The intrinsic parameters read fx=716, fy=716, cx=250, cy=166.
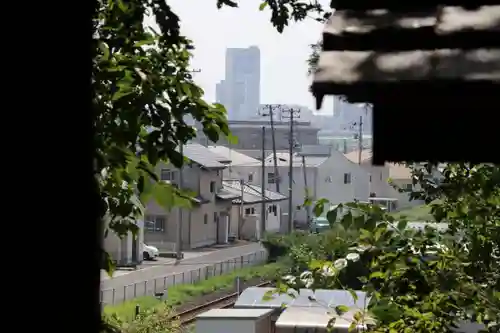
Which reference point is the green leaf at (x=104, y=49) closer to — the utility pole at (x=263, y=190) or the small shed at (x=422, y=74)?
the small shed at (x=422, y=74)

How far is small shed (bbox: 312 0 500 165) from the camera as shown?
0.48 metres

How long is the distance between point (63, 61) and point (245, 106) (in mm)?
7489

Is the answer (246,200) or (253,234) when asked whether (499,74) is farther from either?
(253,234)

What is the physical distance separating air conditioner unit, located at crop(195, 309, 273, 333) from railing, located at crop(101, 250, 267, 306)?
60.8 inches

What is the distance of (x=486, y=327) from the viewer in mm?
1283

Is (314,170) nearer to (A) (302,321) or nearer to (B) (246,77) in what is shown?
(B) (246,77)

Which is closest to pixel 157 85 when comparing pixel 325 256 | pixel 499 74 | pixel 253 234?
pixel 325 256

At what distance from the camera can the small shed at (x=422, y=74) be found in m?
0.48

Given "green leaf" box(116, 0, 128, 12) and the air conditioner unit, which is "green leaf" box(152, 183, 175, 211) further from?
the air conditioner unit

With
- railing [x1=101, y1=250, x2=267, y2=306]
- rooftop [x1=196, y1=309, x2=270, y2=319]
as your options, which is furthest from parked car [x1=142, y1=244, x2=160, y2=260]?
rooftop [x1=196, y1=309, x2=270, y2=319]

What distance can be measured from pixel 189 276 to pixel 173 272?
0.75 ft

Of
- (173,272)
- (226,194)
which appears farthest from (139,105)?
(226,194)

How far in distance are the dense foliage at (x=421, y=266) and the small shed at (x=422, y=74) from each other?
2.32 ft

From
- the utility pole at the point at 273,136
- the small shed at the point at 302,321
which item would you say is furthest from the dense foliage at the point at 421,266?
the utility pole at the point at 273,136
